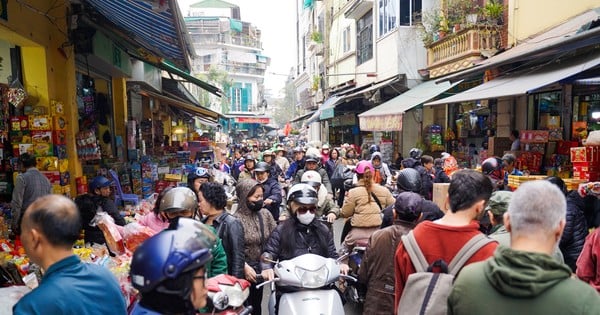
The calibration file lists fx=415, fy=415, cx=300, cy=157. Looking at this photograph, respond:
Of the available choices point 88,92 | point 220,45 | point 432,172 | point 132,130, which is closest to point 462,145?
point 432,172

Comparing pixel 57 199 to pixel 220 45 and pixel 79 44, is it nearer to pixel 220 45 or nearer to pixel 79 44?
pixel 79 44

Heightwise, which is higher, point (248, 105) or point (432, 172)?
point (248, 105)

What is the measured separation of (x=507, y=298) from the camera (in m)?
1.71

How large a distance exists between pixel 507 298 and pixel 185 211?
8.16 feet

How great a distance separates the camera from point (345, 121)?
2477cm

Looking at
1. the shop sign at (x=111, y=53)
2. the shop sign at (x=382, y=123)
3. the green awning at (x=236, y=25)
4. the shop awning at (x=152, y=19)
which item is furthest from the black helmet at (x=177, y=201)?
the green awning at (x=236, y=25)

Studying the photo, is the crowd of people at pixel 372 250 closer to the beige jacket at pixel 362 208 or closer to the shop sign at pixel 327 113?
the beige jacket at pixel 362 208

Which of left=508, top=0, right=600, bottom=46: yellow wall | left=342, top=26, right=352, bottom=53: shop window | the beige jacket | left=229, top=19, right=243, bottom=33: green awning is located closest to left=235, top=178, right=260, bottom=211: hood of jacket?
the beige jacket

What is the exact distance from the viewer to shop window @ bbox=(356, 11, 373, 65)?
18.3 meters

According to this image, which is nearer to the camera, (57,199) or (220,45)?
(57,199)

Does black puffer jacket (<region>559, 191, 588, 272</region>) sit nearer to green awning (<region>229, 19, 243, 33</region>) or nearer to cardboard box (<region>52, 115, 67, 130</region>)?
cardboard box (<region>52, 115, 67, 130</region>)

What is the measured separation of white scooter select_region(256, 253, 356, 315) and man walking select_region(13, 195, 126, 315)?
1571 millimetres

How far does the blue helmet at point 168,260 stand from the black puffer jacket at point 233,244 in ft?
6.14

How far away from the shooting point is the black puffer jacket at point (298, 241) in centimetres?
380
